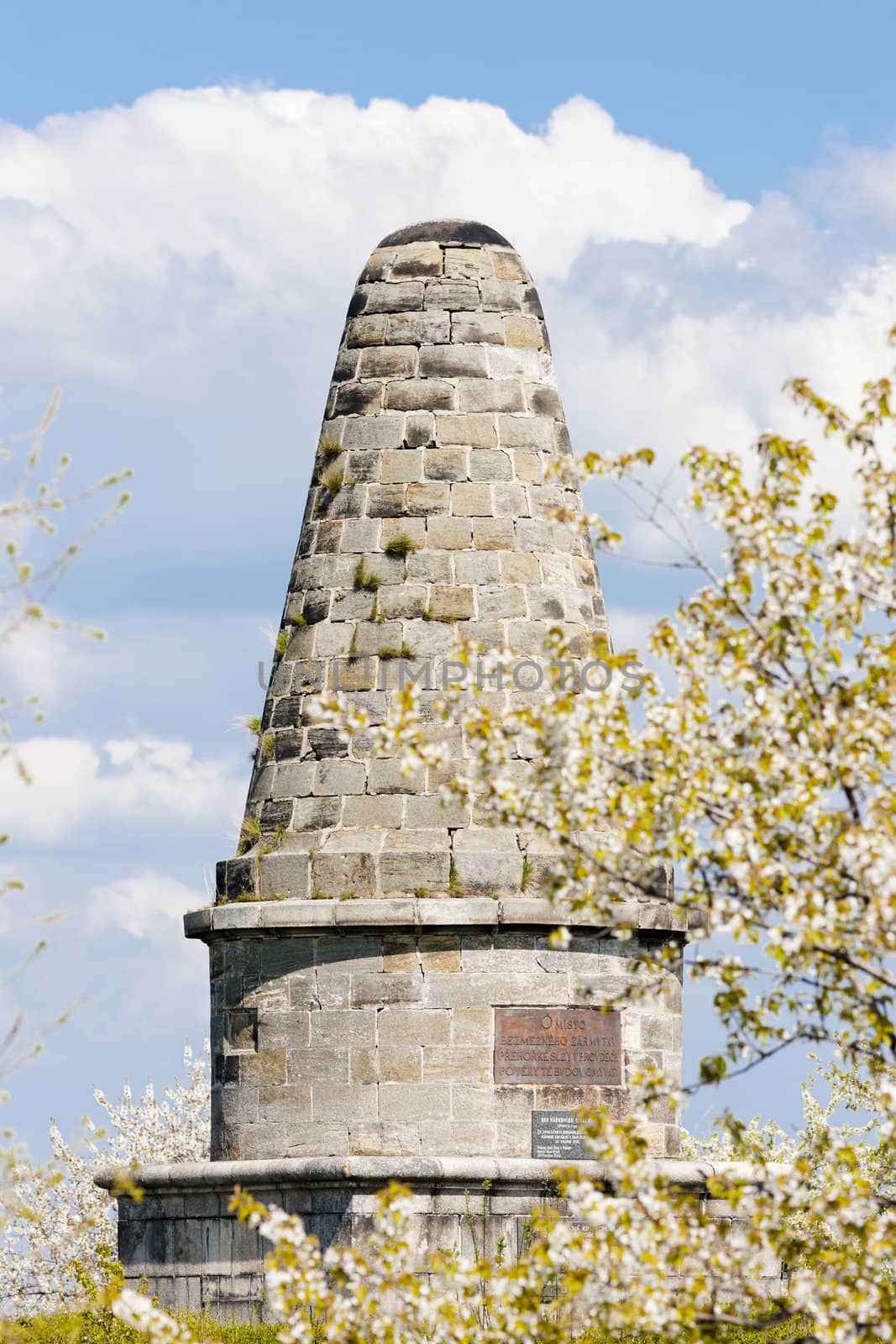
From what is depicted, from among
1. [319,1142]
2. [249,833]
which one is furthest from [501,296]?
[319,1142]

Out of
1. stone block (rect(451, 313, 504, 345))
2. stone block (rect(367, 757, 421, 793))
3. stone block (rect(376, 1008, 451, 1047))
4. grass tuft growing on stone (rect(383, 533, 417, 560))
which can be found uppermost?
stone block (rect(451, 313, 504, 345))

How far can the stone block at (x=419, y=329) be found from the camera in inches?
666

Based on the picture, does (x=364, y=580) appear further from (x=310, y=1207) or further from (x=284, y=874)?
(x=310, y=1207)

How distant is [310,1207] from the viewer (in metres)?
14.9

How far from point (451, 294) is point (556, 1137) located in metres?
6.45

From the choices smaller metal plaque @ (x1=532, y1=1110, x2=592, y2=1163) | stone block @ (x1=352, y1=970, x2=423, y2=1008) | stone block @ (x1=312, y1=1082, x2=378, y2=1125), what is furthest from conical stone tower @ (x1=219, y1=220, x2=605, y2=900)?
smaller metal plaque @ (x1=532, y1=1110, x2=592, y2=1163)

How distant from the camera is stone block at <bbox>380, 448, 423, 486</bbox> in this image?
16.5 m

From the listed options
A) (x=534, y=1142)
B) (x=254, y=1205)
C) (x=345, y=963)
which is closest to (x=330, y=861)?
(x=345, y=963)

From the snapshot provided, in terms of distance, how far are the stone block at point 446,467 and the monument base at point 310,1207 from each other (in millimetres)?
4981

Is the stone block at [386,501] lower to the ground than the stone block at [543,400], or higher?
lower

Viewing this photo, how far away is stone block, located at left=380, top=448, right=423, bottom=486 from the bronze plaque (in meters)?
4.04

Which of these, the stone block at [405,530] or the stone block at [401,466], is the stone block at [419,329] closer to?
the stone block at [401,466]

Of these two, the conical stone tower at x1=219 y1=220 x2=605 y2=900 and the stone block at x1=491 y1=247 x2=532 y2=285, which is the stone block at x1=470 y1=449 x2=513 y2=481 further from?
the stone block at x1=491 y1=247 x2=532 y2=285

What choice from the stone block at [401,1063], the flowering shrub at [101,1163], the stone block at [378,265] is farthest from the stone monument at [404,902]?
the flowering shrub at [101,1163]
